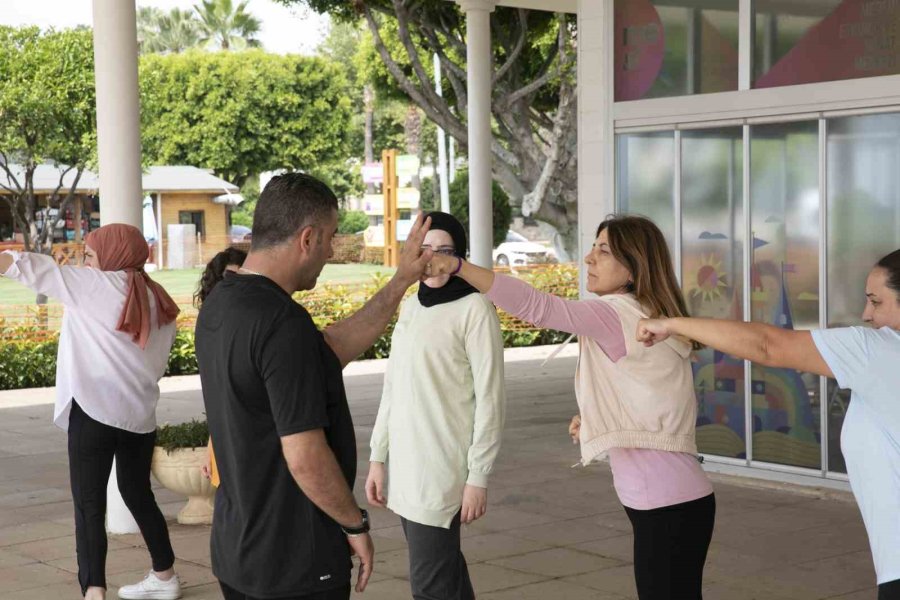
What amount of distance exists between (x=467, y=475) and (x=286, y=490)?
1.33 m

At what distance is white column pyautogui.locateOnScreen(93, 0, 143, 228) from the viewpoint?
7.44m

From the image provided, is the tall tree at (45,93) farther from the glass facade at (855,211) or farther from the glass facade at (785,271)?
the glass facade at (855,211)

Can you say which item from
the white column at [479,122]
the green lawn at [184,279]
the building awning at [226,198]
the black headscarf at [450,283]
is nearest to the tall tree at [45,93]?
the green lawn at [184,279]

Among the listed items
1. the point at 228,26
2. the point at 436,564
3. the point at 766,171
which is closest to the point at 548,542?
the point at 436,564

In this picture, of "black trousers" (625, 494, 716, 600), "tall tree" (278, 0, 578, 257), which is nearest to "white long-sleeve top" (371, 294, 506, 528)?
"black trousers" (625, 494, 716, 600)

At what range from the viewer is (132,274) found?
5.79m

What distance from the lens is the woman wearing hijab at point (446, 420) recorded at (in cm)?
427

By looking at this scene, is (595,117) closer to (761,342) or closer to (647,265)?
(647,265)

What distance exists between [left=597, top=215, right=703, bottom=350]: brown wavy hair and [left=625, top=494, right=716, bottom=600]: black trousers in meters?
0.54

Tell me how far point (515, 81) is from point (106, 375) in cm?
1749

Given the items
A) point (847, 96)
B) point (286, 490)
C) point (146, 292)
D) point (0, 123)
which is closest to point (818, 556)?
point (847, 96)

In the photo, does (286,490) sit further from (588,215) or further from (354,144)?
(354,144)

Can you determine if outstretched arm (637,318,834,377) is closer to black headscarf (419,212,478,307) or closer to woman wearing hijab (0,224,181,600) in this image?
black headscarf (419,212,478,307)

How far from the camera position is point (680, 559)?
383 cm
